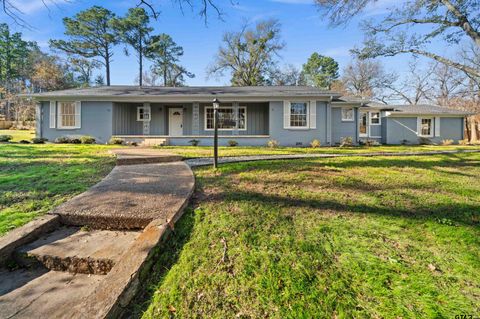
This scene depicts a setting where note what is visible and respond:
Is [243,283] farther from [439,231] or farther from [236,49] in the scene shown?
[236,49]

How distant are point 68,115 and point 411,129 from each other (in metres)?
22.3

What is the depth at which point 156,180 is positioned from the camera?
15.1 feet

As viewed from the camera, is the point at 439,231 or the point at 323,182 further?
the point at 323,182

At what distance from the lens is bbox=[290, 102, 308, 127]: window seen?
524 inches

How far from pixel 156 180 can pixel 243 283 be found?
3090 mm

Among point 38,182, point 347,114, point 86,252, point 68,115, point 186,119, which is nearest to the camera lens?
point 86,252

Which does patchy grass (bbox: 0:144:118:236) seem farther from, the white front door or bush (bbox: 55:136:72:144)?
the white front door

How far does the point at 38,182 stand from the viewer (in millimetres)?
4434

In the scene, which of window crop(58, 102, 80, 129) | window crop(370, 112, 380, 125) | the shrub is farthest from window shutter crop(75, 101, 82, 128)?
the shrub

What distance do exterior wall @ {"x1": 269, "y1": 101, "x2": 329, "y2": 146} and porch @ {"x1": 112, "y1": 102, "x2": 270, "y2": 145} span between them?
3.81 feet

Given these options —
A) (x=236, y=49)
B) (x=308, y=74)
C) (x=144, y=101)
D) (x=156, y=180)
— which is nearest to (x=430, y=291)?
(x=156, y=180)

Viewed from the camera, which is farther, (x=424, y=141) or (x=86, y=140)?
(x=424, y=141)

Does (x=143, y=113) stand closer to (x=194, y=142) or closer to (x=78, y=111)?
(x=78, y=111)

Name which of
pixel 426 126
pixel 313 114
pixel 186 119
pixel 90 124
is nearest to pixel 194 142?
pixel 186 119
